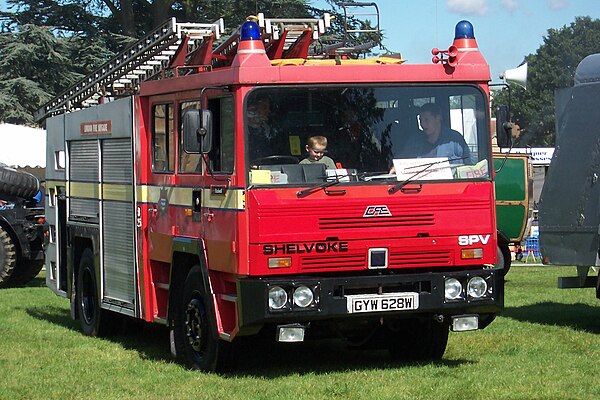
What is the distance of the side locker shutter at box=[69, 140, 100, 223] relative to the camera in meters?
13.8

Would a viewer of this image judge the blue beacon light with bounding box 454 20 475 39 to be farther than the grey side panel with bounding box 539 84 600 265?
No

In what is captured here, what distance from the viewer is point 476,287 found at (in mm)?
10594

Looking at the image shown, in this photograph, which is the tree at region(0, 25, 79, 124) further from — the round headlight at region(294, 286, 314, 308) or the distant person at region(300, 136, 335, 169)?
the round headlight at region(294, 286, 314, 308)

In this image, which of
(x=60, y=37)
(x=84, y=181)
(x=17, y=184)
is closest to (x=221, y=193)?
(x=84, y=181)

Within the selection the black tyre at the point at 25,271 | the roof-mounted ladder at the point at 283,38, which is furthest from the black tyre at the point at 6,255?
the roof-mounted ladder at the point at 283,38

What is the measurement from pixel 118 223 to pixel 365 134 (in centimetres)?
364

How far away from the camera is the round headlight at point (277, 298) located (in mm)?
9984

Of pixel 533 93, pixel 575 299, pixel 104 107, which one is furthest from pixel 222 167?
pixel 533 93

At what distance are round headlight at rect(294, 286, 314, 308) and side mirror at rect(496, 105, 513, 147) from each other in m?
2.33

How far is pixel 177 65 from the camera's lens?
12484mm

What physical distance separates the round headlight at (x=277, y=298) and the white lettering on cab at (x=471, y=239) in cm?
160

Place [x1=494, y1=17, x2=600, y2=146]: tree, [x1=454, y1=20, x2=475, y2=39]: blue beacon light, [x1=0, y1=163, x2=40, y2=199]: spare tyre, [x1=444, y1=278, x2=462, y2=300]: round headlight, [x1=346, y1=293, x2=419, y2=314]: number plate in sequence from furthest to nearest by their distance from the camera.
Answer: [x1=494, y1=17, x2=600, y2=146]: tree < [x1=0, y1=163, x2=40, y2=199]: spare tyre < [x1=454, y1=20, x2=475, y2=39]: blue beacon light < [x1=444, y1=278, x2=462, y2=300]: round headlight < [x1=346, y1=293, x2=419, y2=314]: number plate

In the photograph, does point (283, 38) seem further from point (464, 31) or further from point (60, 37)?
point (60, 37)

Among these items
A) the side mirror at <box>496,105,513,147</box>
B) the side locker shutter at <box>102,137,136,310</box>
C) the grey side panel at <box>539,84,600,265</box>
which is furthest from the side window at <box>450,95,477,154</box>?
the grey side panel at <box>539,84,600,265</box>
